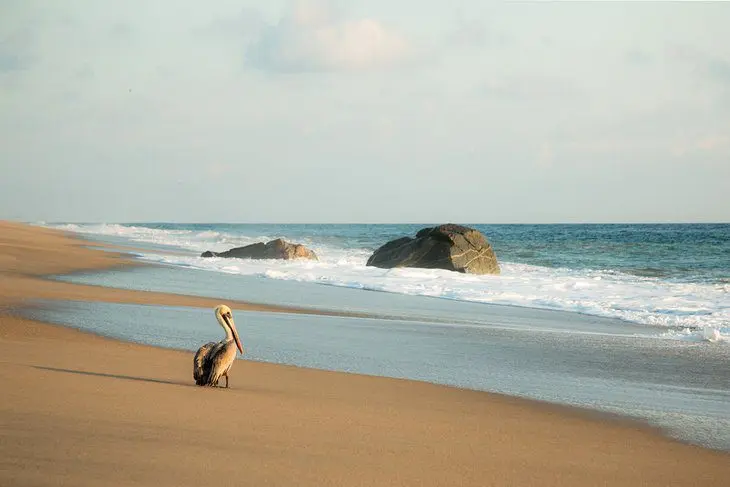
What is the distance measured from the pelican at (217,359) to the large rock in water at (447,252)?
56.9 feet

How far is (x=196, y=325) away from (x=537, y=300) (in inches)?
317

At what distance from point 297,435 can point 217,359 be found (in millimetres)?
1603

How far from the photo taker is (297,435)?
4.84 meters

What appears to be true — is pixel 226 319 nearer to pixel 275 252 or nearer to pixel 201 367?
pixel 201 367

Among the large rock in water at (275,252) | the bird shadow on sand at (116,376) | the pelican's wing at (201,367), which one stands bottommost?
the bird shadow on sand at (116,376)

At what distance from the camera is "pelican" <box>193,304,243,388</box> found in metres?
6.21

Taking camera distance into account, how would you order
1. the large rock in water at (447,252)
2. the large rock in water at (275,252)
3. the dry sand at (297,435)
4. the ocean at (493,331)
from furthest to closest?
the large rock in water at (275,252) < the large rock in water at (447,252) < the ocean at (493,331) < the dry sand at (297,435)

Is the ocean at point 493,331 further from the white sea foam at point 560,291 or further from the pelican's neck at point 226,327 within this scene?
the pelican's neck at point 226,327

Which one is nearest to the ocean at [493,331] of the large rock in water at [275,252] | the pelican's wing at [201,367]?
the pelican's wing at [201,367]

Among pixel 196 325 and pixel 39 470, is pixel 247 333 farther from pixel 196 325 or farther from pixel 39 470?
pixel 39 470

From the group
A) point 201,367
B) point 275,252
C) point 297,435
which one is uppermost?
point 275,252

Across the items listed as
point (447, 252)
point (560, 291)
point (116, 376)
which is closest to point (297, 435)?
point (116, 376)

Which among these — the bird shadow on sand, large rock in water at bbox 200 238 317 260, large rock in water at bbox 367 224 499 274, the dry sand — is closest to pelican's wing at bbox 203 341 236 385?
the dry sand

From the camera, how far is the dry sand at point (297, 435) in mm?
4074
